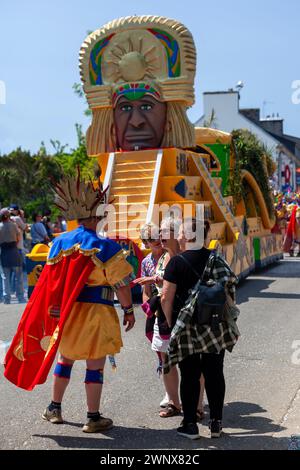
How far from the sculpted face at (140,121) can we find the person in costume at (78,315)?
10.3 metres

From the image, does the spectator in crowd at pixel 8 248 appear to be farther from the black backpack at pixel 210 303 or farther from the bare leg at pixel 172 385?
the black backpack at pixel 210 303

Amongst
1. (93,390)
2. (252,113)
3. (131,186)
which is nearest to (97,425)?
(93,390)

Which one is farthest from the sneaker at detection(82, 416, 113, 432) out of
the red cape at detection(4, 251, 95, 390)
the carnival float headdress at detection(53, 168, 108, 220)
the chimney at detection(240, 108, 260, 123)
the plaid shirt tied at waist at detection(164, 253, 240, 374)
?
the chimney at detection(240, 108, 260, 123)

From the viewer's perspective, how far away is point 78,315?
6.20 m

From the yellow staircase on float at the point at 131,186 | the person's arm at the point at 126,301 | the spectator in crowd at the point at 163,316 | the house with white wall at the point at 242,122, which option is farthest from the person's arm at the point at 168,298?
the house with white wall at the point at 242,122

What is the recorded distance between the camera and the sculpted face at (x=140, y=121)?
1653 cm

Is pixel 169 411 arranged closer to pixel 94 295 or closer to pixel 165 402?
pixel 165 402

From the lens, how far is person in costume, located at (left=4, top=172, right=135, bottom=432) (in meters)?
6.12

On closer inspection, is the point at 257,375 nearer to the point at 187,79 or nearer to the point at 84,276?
the point at 84,276

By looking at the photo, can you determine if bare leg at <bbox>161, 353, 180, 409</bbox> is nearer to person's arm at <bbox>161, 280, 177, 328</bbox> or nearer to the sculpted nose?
person's arm at <bbox>161, 280, 177, 328</bbox>

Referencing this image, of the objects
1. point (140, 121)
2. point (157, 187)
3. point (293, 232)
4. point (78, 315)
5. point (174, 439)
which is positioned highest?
point (140, 121)

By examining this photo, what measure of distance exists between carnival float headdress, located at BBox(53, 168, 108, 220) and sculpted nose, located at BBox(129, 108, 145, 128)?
397 inches

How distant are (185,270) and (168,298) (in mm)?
235

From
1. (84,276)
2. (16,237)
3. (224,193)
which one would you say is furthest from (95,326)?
(224,193)
